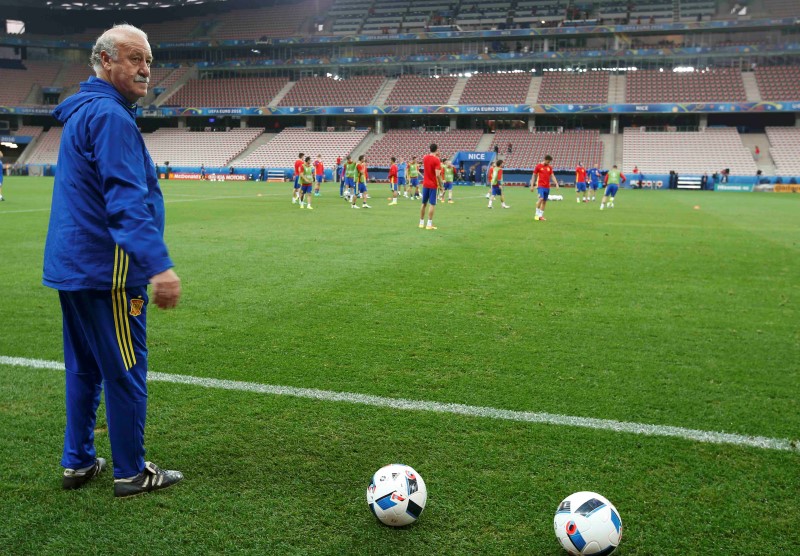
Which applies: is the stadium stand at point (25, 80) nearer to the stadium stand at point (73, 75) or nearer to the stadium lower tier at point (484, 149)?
the stadium stand at point (73, 75)

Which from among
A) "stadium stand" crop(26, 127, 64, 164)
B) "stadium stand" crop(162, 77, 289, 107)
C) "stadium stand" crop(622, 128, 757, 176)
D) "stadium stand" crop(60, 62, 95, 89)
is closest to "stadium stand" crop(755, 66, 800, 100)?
"stadium stand" crop(622, 128, 757, 176)

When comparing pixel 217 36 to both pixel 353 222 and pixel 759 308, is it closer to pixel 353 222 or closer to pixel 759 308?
pixel 353 222

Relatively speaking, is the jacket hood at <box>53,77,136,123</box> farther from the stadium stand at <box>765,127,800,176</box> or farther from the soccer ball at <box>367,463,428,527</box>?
the stadium stand at <box>765,127,800,176</box>

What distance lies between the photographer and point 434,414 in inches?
170

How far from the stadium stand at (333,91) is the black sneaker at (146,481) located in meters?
62.4

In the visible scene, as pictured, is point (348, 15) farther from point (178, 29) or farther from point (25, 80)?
point (25, 80)

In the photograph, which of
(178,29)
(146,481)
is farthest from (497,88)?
(146,481)

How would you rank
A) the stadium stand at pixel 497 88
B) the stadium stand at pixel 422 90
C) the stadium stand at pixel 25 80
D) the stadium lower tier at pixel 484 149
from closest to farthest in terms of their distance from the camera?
the stadium lower tier at pixel 484 149
the stadium stand at pixel 497 88
the stadium stand at pixel 422 90
the stadium stand at pixel 25 80

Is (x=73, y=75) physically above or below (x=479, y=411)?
above

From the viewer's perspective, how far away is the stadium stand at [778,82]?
5244cm

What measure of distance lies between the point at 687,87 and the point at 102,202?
61320 millimetres

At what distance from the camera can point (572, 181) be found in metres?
50.9

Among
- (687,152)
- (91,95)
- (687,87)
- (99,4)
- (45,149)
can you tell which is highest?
(99,4)

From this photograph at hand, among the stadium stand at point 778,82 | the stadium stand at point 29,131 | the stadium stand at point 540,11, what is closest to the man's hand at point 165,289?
the stadium stand at point 778,82
